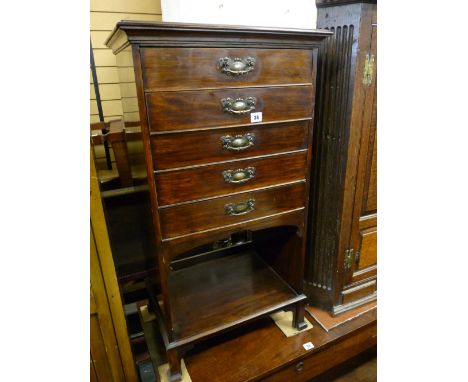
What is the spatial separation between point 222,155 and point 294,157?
28 cm

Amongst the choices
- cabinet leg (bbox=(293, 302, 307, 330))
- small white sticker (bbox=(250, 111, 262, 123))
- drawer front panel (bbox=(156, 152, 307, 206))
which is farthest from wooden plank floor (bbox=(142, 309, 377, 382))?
small white sticker (bbox=(250, 111, 262, 123))

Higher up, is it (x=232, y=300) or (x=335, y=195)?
(x=335, y=195)

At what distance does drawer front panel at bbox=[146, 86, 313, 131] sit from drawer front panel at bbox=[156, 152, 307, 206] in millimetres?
137

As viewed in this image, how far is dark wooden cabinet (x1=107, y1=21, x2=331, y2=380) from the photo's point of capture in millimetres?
882

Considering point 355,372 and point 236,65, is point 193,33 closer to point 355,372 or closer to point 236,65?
point 236,65

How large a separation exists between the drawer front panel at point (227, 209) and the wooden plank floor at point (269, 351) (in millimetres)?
604

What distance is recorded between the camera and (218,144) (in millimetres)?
1006

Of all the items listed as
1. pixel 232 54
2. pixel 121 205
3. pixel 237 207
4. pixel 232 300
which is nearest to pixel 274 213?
pixel 237 207

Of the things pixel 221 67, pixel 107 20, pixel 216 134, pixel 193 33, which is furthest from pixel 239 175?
pixel 107 20

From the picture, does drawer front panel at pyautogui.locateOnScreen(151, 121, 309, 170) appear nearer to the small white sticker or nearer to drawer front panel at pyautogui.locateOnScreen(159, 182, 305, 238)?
the small white sticker

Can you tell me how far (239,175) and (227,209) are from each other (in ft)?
0.40

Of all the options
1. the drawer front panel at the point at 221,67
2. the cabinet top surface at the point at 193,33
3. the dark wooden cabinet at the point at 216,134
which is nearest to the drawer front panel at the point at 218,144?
the dark wooden cabinet at the point at 216,134

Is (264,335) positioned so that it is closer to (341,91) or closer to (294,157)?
(294,157)

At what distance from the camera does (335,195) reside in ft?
4.46
